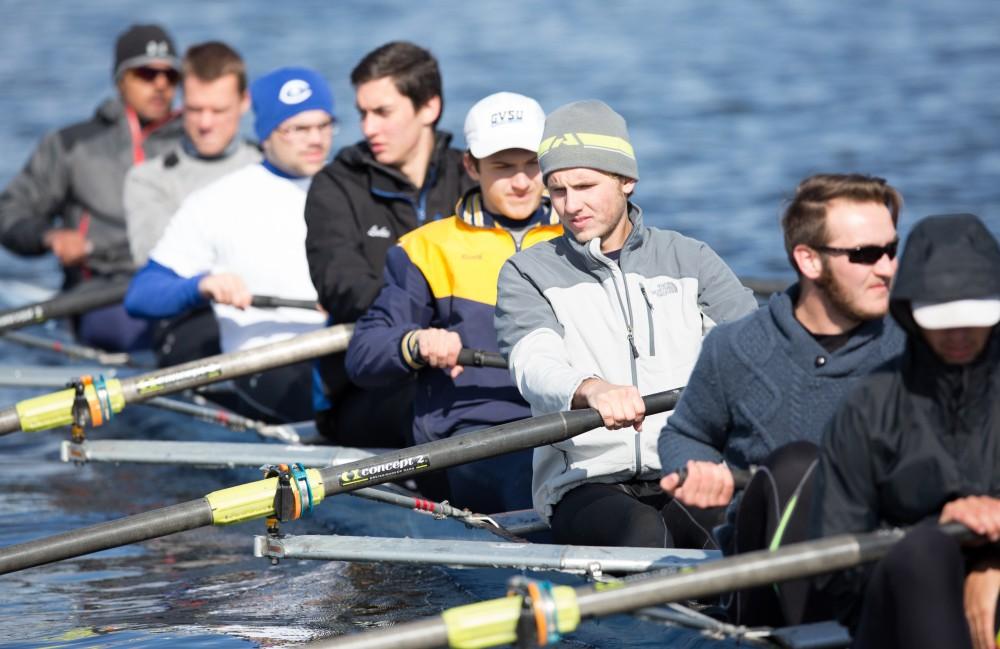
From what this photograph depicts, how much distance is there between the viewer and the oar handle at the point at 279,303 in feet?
22.6

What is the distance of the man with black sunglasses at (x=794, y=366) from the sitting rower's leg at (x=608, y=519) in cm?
57

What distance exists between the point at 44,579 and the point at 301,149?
2.14 meters

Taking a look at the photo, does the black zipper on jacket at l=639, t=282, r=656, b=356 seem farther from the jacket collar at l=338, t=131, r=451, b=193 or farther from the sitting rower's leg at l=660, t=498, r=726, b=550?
the jacket collar at l=338, t=131, r=451, b=193

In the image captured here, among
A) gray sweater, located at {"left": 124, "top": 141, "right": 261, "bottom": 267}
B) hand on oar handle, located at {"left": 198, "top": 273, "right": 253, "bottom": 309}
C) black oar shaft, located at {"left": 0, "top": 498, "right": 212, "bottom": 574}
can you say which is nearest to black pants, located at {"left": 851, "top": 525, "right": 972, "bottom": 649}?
black oar shaft, located at {"left": 0, "top": 498, "right": 212, "bottom": 574}

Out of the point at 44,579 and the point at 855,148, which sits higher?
the point at 855,148

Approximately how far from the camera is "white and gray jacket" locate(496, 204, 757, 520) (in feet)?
15.0

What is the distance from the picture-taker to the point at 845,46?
21.2 meters

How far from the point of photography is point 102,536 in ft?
15.0

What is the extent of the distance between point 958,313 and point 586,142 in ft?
5.14

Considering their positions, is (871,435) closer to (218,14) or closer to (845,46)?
(845,46)

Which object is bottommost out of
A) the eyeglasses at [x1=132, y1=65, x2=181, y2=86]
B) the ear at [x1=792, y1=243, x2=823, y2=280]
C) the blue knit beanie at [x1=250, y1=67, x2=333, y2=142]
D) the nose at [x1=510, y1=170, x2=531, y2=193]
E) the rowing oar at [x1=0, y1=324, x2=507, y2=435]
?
the rowing oar at [x1=0, y1=324, x2=507, y2=435]

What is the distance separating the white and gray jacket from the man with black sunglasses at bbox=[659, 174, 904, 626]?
0.74 metres

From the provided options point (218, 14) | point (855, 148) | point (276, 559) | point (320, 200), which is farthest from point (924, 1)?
point (276, 559)

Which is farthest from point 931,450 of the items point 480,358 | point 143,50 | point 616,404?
point 143,50
